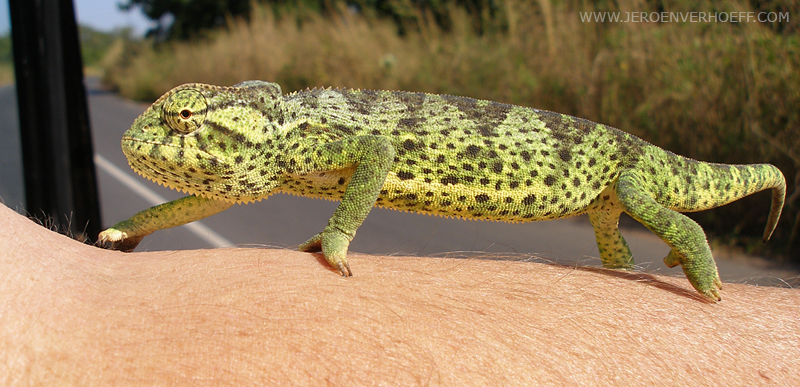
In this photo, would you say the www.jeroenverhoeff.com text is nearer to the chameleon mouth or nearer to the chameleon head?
the chameleon head

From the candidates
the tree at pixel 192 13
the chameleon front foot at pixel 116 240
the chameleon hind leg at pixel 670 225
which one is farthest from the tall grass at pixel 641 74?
the tree at pixel 192 13

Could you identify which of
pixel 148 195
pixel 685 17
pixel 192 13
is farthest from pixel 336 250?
pixel 192 13

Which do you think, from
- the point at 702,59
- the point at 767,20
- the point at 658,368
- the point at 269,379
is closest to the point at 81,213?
the point at 269,379

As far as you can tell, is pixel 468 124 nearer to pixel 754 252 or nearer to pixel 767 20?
pixel 754 252

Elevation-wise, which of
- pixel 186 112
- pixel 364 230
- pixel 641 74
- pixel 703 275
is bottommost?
pixel 364 230

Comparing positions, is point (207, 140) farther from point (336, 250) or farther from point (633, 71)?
point (633, 71)

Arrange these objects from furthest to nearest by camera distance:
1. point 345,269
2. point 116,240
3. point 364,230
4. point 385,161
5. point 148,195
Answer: point 148,195 → point 364,230 → point 116,240 → point 385,161 → point 345,269

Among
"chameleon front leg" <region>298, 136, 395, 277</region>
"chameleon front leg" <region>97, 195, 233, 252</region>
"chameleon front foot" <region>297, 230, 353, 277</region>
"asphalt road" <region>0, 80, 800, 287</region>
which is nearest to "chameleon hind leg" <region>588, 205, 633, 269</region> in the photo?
"chameleon front leg" <region>298, 136, 395, 277</region>
